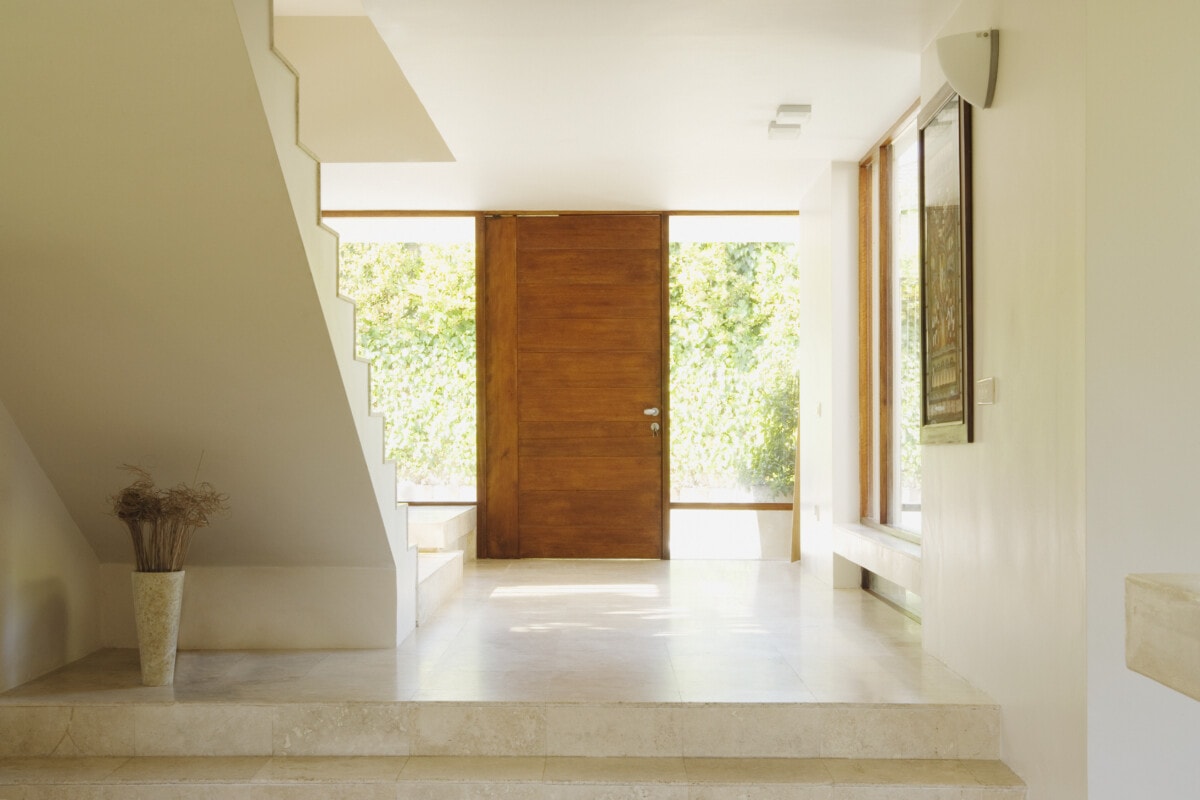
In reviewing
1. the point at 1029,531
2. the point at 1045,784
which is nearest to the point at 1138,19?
the point at 1029,531

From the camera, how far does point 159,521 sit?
3.62m

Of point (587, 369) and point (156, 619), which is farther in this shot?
point (587, 369)

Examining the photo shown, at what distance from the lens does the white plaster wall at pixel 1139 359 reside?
2521 millimetres

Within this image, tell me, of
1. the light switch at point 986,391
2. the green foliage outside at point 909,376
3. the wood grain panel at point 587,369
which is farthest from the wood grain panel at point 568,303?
the light switch at point 986,391

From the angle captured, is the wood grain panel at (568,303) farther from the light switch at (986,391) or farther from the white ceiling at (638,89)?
the light switch at (986,391)

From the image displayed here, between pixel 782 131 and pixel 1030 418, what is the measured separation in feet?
8.24

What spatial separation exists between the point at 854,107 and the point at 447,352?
3411 mm

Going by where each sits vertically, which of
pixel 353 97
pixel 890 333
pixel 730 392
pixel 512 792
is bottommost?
pixel 512 792

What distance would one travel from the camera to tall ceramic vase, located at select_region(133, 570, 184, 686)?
3.62m

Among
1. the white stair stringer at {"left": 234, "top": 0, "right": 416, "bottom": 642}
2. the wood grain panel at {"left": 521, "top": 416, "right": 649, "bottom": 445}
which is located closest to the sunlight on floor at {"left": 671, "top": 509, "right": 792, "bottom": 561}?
the wood grain panel at {"left": 521, "top": 416, "right": 649, "bottom": 445}

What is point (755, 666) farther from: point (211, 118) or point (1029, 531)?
point (211, 118)

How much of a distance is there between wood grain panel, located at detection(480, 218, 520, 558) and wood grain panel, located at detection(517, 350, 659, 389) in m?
0.12

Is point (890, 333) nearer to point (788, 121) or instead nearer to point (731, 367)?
point (788, 121)

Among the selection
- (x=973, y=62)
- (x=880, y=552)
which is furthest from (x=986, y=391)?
(x=880, y=552)
